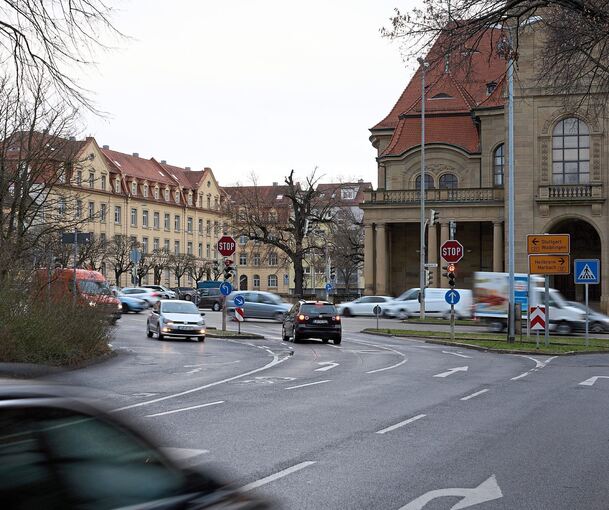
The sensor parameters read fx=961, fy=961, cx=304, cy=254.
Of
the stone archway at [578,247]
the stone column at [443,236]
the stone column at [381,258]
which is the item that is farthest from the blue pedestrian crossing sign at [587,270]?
the stone column at [381,258]

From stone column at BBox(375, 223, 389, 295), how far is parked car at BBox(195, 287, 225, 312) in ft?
37.2

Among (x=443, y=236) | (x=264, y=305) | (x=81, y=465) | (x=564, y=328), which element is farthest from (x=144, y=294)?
(x=81, y=465)

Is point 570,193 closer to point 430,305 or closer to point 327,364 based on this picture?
point 430,305

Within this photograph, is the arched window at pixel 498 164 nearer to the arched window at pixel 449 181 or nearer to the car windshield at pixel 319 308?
the arched window at pixel 449 181

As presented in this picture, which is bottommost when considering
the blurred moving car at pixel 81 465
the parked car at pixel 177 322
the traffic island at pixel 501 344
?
the traffic island at pixel 501 344

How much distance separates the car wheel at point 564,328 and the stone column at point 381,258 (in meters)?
24.4

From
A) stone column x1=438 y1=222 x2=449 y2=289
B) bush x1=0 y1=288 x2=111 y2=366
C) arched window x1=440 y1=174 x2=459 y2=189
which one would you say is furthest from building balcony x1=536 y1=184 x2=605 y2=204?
bush x1=0 y1=288 x2=111 y2=366

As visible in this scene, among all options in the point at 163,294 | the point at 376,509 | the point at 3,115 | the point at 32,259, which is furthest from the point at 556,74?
the point at 163,294

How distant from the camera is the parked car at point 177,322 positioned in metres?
34.3

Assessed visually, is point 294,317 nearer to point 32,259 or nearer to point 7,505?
point 32,259

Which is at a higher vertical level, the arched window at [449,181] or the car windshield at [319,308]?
the arched window at [449,181]

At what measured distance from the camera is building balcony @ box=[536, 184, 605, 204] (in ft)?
200

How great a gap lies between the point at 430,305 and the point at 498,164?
716 inches

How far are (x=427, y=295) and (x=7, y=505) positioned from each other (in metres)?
54.5
